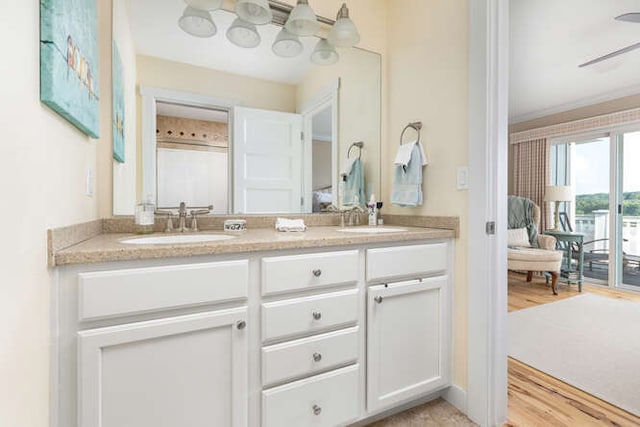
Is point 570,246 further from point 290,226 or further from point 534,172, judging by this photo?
point 290,226

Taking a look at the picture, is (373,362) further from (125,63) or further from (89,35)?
(125,63)

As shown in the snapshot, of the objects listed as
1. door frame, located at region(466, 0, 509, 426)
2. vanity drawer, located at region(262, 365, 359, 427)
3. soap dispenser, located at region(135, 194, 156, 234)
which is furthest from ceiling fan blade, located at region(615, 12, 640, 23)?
soap dispenser, located at region(135, 194, 156, 234)

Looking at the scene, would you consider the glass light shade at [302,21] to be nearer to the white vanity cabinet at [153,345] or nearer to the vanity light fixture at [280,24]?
the vanity light fixture at [280,24]

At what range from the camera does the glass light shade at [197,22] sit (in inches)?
58.7

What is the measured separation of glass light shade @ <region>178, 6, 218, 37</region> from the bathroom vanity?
1.08 meters

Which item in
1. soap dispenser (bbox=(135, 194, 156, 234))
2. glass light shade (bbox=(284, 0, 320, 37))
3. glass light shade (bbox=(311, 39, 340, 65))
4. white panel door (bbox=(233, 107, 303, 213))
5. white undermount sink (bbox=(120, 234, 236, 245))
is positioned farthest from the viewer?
glass light shade (bbox=(311, 39, 340, 65))

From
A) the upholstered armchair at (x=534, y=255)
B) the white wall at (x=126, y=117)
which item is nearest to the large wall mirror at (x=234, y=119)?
the white wall at (x=126, y=117)

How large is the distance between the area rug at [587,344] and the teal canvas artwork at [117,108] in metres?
2.64

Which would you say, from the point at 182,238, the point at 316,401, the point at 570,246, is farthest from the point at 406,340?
the point at 570,246

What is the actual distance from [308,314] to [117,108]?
1256 mm

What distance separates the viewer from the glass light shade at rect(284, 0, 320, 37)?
62.6 inches

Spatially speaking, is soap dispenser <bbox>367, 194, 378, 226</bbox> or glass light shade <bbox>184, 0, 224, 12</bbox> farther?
soap dispenser <bbox>367, 194, 378, 226</bbox>

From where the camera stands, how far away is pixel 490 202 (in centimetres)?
138

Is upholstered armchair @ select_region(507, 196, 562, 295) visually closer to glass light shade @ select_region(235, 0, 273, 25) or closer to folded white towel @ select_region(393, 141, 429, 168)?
folded white towel @ select_region(393, 141, 429, 168)
